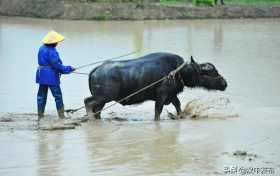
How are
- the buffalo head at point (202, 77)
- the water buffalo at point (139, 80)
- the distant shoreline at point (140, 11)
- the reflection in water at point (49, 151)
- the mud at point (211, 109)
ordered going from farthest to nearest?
1. the distant shoreline at point (140, 11)
2. the mud at point (211, 109)
3. the buffalo head at point (202, 77)
4. the water buffalo at point (139, 80)
5. the reflection in water at point (49, 151)

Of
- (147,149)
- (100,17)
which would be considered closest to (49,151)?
(147,149)

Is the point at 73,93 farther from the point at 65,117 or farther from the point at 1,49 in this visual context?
the point at 1,49

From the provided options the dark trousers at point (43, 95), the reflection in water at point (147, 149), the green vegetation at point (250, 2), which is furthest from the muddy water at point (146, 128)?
the green vegetation at point (250, 2)

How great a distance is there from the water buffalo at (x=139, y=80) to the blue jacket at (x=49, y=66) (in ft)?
1.77

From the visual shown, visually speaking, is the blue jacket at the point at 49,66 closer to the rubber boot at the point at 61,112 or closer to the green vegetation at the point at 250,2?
the rubber boot at the point at 61,112

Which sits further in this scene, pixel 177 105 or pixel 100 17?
pixel 100 17

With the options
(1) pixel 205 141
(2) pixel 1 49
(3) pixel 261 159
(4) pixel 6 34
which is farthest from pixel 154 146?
(4) pixel 6 34

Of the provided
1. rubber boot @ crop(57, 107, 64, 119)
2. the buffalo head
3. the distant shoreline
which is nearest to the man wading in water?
rubber boot @ crop(57, 107, 64, 119)

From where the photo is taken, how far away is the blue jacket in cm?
918

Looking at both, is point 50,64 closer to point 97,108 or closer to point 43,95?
point 43,95

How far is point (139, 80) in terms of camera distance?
9594mm

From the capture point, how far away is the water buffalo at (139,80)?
9438 mm

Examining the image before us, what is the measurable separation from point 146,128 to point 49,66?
1618 mm

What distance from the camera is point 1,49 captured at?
61.7 ft
